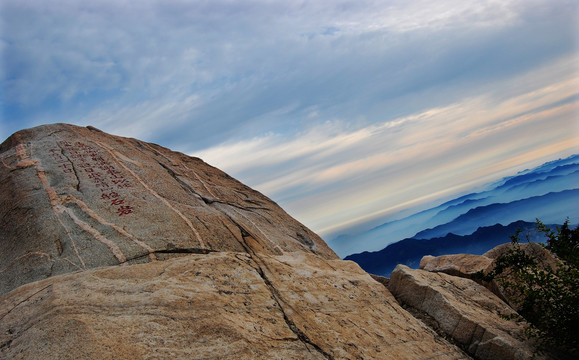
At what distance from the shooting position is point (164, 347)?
6590 millimetres

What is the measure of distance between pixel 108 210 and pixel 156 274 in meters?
4.94

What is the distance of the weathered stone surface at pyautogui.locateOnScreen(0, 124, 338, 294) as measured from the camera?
36.3ft

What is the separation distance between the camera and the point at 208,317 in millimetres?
7508

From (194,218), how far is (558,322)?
35.3 ft

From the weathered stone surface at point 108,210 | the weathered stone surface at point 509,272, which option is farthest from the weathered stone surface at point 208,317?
the weathered stone surface at point 509,272

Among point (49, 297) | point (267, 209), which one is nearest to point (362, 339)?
point (49, 297)

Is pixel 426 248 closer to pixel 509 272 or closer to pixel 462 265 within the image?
pixel 462 265

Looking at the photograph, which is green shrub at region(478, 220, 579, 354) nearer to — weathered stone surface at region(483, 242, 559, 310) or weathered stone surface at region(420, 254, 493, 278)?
weathered stone surface at region(483, 242, 559, 310)

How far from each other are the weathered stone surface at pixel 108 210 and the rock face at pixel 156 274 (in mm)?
51

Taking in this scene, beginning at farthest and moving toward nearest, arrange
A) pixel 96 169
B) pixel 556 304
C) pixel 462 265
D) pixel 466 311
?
pixel 462 265, pixel 96 169, pixel 466 311, pixel 556 304

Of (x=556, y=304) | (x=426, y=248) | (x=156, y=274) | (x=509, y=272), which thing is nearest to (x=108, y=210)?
(x=156, y=274)

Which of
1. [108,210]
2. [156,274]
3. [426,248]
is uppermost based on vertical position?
[108,210]

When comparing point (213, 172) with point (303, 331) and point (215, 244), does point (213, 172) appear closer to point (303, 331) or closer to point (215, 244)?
point (215, 244)

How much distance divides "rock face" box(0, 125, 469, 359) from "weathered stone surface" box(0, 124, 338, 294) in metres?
0.05
